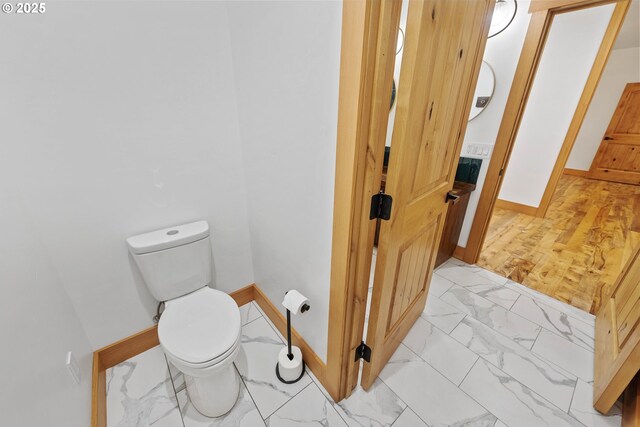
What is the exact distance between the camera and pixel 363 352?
1.21 meters

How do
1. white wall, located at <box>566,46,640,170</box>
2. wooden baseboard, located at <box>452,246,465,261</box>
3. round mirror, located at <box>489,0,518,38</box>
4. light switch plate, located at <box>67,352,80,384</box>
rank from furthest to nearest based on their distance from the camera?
white wall, located at <box>566,46,640,170</box> < wooden baseboard, located at <box>452,246,465,261</box> < round mirror, located at <box>489,0,518,38</box> < light switch plate, located at <box>67,352,80,384</box>

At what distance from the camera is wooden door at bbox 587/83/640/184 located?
4.76 m

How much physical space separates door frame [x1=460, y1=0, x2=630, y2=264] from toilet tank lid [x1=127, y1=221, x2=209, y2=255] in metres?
2.20

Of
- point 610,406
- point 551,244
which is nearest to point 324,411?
point 610,406

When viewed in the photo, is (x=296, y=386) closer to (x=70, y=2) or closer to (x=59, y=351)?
(x=59, y=351)

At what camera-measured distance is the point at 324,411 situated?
122cm

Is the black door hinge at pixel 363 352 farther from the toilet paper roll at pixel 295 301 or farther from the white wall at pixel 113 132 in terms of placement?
the white wall at pixel 113 132

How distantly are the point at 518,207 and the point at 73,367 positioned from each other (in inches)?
185

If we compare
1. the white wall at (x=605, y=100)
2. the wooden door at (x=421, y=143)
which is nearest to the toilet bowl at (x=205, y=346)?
the wooden door at (x=421, y=143)

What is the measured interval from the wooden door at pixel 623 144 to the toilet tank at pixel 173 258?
7.52m

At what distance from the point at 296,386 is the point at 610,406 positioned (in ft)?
4.86

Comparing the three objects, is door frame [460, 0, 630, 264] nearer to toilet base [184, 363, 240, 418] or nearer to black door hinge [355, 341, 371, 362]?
black door hinge [355, 341, 371, 362]

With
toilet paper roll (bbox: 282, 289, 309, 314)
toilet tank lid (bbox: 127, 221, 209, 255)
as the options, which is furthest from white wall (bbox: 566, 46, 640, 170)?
toilet tank lid (bbox: 127, 221, 209, 255)

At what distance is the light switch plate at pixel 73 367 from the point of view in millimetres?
1001
